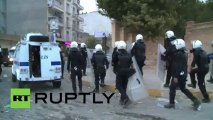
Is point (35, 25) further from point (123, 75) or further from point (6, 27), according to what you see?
point (123, 75)

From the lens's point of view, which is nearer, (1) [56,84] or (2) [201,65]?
(2) [201,65]

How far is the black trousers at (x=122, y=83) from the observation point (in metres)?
11.2

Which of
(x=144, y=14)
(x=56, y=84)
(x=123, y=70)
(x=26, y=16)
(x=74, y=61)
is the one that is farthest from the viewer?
(x=26, y=16)

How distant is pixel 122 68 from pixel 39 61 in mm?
5906

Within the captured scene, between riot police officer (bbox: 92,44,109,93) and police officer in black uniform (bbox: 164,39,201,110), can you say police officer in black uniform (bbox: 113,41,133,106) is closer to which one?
police officer in black uniform (bbox: 164,39,201,110)

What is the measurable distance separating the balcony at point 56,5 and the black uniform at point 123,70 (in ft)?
182

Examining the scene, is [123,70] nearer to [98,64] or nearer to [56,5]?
[98,64]

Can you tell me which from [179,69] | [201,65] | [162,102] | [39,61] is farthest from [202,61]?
[39,61]

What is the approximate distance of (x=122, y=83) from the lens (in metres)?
11.3

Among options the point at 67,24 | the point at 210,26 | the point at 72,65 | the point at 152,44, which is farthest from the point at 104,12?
the point at 67,24

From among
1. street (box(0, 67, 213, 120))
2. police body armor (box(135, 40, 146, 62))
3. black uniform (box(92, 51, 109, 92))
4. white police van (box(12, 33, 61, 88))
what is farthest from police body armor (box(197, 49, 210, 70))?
white police van (box(12, 33, 61, 88))

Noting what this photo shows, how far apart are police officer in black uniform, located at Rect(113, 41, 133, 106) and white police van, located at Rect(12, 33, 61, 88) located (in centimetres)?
488

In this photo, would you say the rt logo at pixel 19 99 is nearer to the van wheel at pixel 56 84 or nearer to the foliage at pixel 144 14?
the van wheel at pixel 56 84

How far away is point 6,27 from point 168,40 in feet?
181
